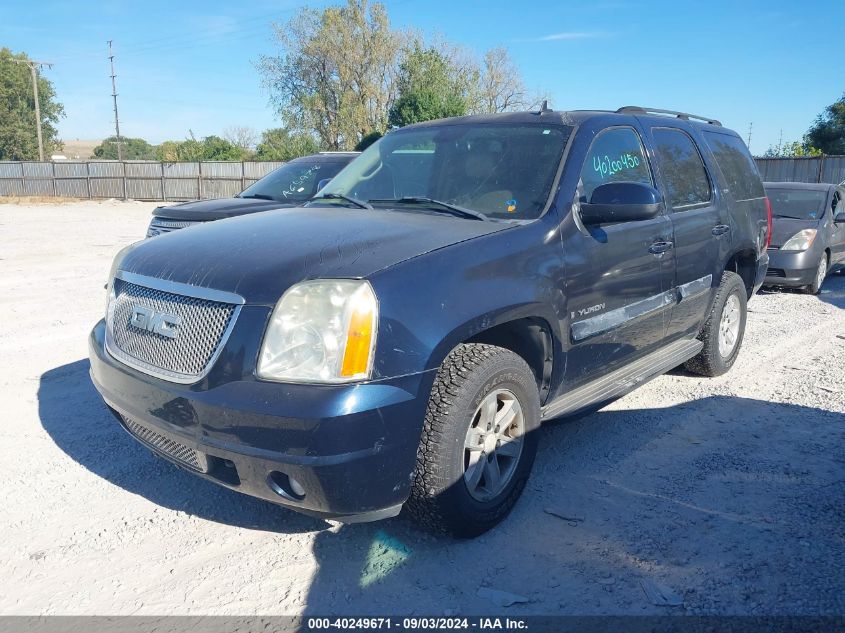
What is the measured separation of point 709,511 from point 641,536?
0.49 meters

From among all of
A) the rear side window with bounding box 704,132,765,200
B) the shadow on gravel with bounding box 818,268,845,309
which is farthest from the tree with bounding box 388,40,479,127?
the rear side window with bounding box 704,132,765,200

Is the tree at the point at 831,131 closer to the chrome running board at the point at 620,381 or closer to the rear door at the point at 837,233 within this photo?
the rear door at the point at 837,233

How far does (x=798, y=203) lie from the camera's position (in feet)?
34.4

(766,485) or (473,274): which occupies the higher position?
(473,274)

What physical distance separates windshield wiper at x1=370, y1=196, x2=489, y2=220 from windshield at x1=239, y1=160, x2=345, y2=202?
5.08 m

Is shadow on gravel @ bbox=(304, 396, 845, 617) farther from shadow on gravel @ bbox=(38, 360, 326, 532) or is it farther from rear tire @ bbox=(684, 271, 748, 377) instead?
rear tire @ bbox=(684, 271, 748, 377)

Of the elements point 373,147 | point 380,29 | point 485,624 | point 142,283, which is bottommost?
point 485,624

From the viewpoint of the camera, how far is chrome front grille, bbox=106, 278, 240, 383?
2.85m

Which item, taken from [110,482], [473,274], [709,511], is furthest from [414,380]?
[110,482]

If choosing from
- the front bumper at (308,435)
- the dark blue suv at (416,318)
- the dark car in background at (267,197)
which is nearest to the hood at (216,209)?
the dark car in background at (267,197)

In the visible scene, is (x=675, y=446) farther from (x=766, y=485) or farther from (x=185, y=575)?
(x=185, y=575)

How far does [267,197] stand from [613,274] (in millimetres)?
6163

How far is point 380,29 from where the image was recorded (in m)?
43.2

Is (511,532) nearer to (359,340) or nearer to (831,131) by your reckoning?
(359,340)
